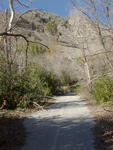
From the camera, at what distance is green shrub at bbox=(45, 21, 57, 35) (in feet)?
248

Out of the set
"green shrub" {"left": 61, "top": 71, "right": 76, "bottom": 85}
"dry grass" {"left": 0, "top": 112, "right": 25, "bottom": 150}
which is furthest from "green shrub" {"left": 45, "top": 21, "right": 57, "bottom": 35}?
"dry grass" {"left": 0, "top": 112, "right": 25, "bottom": 150}

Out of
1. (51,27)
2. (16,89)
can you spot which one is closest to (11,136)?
(16,89)

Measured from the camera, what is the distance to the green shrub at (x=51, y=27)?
248 feet

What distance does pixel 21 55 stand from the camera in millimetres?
32094

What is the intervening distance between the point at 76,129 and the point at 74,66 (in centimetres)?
5613

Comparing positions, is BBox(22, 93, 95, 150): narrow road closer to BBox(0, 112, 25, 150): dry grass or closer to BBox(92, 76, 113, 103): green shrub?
BBox(0, 112, 25, 150): dry grass

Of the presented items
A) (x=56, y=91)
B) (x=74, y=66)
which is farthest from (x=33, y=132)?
(x=74, y=66)

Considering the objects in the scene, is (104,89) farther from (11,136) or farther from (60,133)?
(11,136)

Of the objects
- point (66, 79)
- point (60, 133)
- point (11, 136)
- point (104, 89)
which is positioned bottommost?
point (60, 133)

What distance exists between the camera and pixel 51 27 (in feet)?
256

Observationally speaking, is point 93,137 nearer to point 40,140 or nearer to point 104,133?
point 104,133

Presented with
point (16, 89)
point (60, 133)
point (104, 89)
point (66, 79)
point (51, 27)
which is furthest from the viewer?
point (51, 27)

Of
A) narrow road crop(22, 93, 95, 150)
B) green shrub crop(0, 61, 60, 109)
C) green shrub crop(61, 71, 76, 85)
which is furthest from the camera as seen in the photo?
green shrub crop(61, 71, 76, 85)

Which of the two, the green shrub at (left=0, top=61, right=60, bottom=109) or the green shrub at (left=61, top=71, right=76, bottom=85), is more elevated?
the green shrub at (left=61, top=71, right=76, bottom=85)
